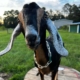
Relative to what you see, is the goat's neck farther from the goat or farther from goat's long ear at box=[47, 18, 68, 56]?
goat's long ear at box=[47, 18, 68, 56]

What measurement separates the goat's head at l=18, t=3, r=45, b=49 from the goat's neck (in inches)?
9.4

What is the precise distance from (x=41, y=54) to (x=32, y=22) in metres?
0.49

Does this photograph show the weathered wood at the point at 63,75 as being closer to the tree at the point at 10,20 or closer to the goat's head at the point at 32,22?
the goat's head at the point at 32,22

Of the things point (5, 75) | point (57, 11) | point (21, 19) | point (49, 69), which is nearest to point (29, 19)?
point (21, 19)

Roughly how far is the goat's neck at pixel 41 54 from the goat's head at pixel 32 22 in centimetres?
24

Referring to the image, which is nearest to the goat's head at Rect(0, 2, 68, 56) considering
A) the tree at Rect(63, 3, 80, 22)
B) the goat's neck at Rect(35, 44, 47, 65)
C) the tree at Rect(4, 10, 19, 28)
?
the goat's neck at Rect(35, 44, 47, 65)

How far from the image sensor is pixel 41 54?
167 cm

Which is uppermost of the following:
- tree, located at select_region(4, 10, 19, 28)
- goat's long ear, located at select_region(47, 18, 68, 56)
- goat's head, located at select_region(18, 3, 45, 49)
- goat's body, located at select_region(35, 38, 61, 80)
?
goat's head, located at select_region(18, 3, 45, 49)

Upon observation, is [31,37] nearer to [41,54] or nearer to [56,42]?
[56,42]

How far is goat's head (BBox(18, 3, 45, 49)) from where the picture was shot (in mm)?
1198

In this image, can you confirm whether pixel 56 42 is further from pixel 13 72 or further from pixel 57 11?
pixel 57 11

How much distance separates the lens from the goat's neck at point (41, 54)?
1.60m

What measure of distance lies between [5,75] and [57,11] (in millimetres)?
35414

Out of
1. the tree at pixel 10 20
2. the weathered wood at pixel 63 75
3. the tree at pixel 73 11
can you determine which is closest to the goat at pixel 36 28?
the weathered wood at pixel 63 75
